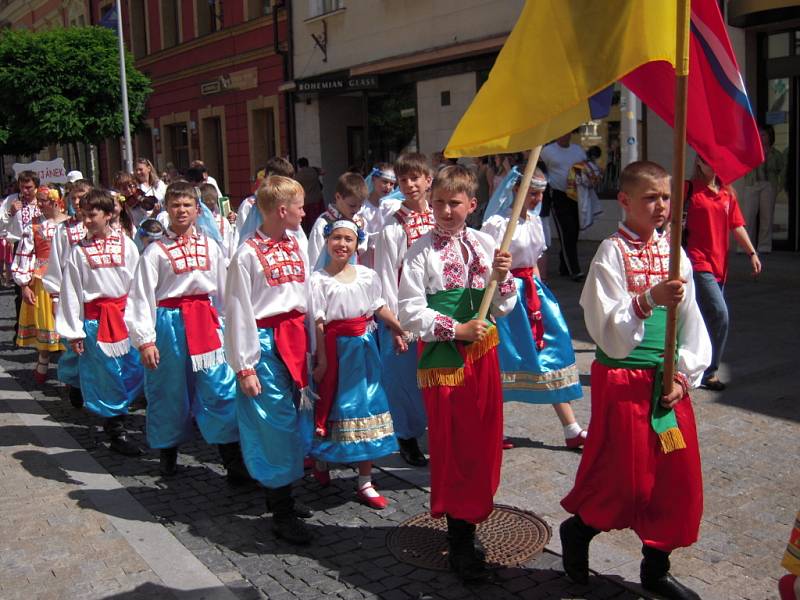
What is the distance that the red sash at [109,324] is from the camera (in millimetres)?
6258

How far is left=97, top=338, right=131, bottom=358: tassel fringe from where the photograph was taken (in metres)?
6.24

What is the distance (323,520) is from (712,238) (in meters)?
3.64

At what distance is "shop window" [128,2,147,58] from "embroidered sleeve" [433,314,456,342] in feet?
97.1

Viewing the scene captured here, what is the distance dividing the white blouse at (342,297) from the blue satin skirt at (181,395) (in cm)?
95

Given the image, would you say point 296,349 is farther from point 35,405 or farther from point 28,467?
point 35,405

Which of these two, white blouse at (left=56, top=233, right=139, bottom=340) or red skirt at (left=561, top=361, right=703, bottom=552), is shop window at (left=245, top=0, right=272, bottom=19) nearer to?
white blouse at (left=56, top=233, right=139, bottom=340)

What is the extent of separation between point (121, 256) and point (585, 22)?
4076mm

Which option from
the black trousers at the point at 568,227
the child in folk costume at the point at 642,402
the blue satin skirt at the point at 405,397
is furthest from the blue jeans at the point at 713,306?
the black trousers at the point at 568,227

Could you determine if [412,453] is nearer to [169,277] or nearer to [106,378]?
[169,277]

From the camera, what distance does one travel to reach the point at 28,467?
5.89 m

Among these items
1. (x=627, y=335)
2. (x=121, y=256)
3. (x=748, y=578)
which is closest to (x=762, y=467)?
(x=748, y=578)

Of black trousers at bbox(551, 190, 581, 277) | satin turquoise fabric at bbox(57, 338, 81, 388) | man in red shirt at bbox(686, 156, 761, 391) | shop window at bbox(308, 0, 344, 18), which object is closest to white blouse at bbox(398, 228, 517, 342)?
man in red shirt at bbox(686, 156, 761, 391)

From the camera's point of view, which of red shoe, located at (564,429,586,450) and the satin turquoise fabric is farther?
the satin turquoise fabric

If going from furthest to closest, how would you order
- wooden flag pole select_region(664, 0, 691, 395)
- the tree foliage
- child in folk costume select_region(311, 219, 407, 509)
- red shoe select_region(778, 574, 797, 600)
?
the tree foliage → child in folk costume select_region(311, 219, 407, 509) → wooden flag pole select_region(664, 0, 691, 395) → red shoe select_region(778, 574, 797, 600)
